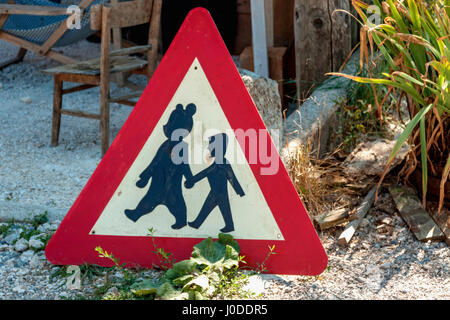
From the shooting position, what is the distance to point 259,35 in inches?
172

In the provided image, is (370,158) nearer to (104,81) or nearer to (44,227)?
(44,227)

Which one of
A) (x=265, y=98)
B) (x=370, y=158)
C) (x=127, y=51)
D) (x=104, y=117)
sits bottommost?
(x=370, y=158)

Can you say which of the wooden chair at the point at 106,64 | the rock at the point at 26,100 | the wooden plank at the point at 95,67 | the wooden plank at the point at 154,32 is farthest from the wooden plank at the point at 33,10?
the wooden plank at the point at 154,32

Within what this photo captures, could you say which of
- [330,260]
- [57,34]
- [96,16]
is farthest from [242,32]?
[330,260]

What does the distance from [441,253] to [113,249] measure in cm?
123

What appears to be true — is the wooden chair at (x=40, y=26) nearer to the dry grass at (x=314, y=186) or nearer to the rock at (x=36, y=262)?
the dry grass at (x=314, y=186)

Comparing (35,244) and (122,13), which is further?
(122,13)

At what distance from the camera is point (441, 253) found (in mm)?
2406

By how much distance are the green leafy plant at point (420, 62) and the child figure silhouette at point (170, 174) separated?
69cm

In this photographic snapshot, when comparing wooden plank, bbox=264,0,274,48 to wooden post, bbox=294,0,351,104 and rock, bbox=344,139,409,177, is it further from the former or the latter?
rock, bbox=344,139,409,177

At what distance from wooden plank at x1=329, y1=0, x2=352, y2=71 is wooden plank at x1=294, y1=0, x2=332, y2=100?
3 cm

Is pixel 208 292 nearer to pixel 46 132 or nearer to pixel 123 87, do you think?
pixel 46 132

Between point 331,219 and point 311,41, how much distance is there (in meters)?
1.68

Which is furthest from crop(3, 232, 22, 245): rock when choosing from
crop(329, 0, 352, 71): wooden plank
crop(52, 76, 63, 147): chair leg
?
crop(329, 0, 352, 71): wooden plank
